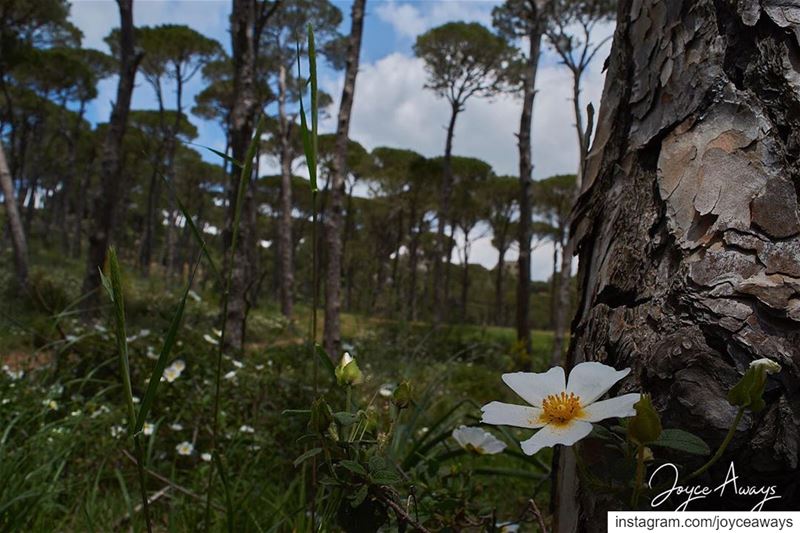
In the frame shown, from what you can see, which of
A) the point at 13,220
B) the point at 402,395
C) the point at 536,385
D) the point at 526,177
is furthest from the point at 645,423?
the point at 526,177

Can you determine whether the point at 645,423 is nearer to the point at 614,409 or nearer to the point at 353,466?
the point at 614,409

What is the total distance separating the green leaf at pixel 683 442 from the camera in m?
0.44

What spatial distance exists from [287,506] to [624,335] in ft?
3.85

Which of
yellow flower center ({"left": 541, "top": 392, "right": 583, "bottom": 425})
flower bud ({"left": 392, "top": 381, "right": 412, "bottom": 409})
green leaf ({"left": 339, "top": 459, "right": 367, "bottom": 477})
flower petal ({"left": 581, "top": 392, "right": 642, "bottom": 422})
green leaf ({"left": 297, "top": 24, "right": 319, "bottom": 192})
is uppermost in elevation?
green leaf ({"left": 297, "top": 24, "right": 319, "bottom": 192})

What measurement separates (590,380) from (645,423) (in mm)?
114

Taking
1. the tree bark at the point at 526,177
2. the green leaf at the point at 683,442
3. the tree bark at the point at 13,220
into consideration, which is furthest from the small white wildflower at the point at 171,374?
the tree bark at the point at 526,177

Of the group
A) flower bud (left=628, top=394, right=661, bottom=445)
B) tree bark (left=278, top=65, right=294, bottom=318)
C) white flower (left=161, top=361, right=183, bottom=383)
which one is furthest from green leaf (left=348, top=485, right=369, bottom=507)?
tree bark (left=278, top=65, right=294, bottom=318)

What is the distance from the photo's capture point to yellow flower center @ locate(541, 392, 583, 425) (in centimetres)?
48

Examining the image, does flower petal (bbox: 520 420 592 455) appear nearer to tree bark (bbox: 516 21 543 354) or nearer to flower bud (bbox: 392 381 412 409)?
flower bud (bbox: 392 381 412 409)

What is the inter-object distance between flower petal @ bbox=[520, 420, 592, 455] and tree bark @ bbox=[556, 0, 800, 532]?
19cm

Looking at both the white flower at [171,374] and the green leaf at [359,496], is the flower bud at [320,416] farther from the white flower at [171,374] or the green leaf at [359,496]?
the white flower at [171,374]

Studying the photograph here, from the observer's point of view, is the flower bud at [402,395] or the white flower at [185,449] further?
the white flower at [185,449]

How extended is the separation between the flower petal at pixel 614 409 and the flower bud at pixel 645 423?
0.02 meters

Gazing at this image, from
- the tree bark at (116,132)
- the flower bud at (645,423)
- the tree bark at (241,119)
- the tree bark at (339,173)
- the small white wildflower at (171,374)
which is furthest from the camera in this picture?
the tree bark at (339,173)
